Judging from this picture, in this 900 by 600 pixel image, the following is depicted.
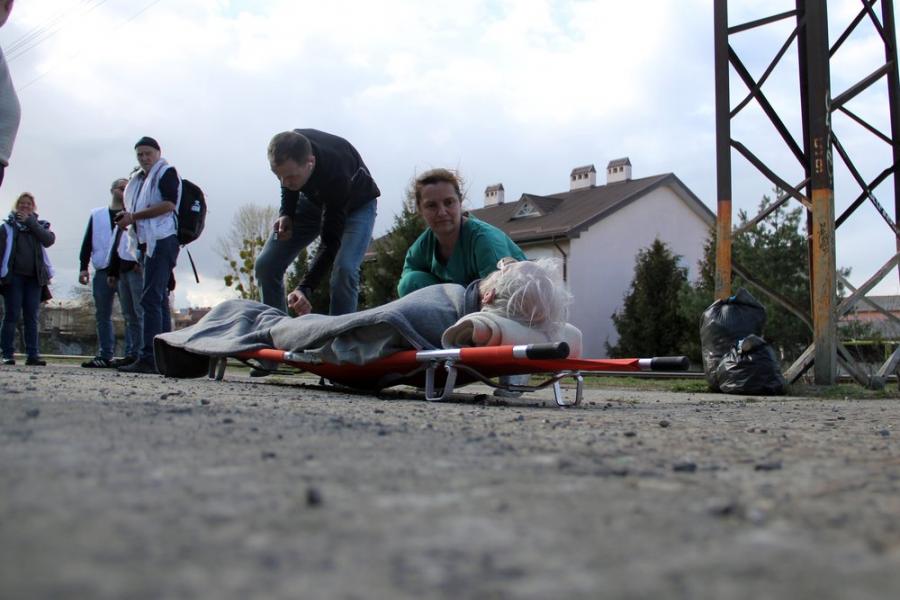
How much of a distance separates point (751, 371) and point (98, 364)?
5532 millimetres

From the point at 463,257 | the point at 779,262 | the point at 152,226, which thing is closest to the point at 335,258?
the point at 463,257

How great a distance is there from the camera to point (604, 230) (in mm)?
25641

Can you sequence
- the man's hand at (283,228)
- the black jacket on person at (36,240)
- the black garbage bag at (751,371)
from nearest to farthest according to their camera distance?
1. the man's hand at (283,228)
2. the black garbage bag at (751,371)
3. the black jacket on person at (36,240)

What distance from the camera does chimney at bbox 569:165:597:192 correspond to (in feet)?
99.3

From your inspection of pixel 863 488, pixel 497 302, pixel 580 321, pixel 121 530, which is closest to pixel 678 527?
pixel 863 488

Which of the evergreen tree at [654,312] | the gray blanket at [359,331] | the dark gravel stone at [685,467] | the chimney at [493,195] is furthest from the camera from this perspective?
the chimney at [493,195]

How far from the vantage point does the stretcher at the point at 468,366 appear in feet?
11.9

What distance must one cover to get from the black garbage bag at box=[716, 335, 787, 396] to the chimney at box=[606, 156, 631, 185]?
894 inches

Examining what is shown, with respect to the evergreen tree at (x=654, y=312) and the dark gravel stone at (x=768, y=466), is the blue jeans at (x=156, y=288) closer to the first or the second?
the dark gravel stone at (x=768, y=466)

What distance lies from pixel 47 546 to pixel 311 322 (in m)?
3.64

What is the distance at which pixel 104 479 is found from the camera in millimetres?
1312

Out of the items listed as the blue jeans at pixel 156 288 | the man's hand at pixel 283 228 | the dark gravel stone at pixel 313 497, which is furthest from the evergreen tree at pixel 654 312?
the dark gravel stone at pixel 313 497

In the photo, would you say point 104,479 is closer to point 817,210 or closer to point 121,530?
point 121,530

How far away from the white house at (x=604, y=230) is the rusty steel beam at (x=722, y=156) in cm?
1552
